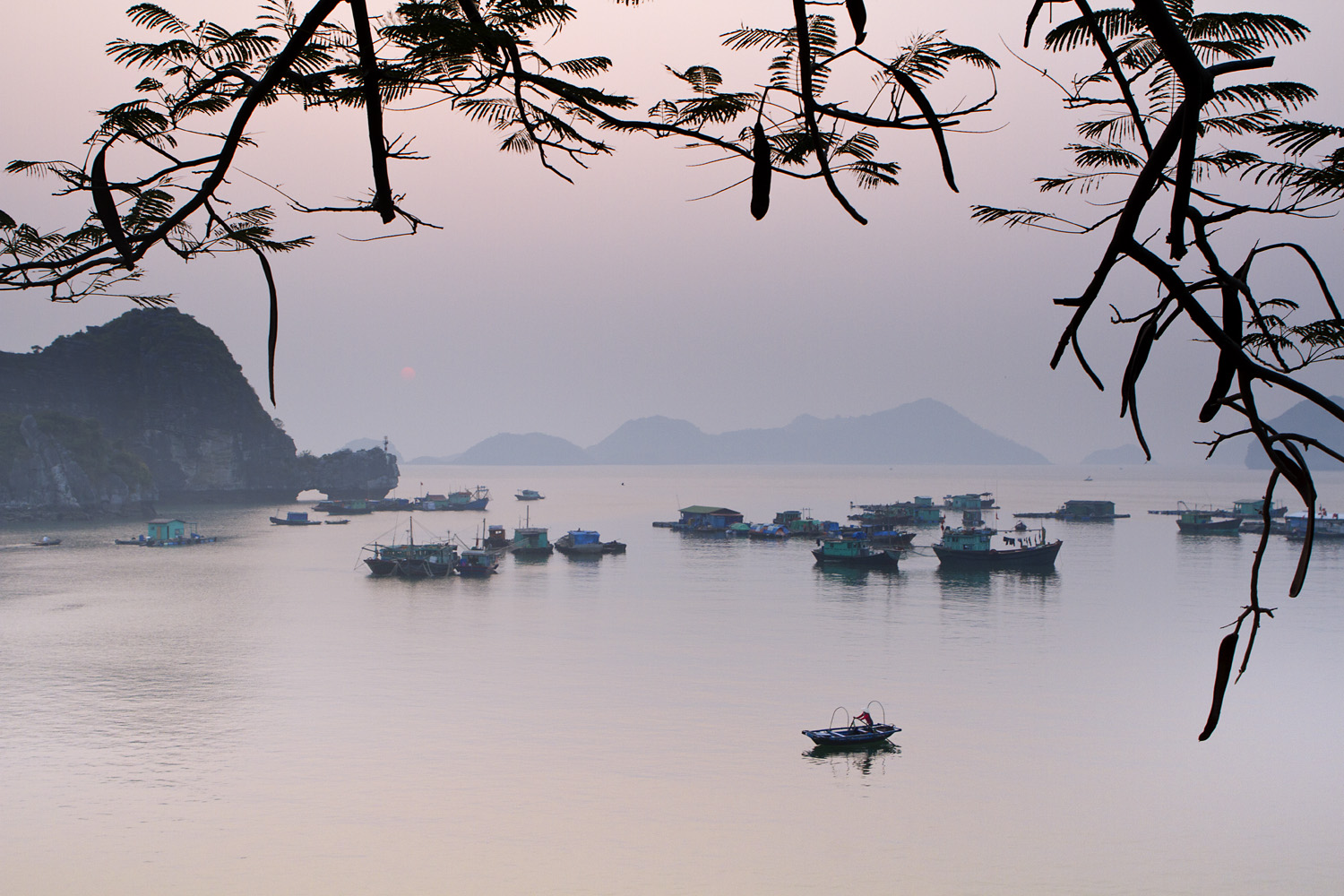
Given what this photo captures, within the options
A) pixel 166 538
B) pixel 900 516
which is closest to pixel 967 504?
pixel 900 516

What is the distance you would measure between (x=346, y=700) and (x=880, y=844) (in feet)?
54.3

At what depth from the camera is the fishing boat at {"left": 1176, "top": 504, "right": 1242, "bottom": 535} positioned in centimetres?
8350

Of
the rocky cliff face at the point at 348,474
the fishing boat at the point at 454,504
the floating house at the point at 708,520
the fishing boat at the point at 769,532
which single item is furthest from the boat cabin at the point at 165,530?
the rocky cliff face at the point at 348,474

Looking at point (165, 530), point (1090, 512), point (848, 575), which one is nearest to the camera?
point (848, 575)

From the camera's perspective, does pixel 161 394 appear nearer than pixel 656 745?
No

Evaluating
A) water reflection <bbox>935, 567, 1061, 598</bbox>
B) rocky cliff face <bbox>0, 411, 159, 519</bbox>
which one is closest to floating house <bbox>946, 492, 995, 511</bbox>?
water reflection <bbox>935, 567, 1061, 598</bbox>

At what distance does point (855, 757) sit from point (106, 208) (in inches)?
966

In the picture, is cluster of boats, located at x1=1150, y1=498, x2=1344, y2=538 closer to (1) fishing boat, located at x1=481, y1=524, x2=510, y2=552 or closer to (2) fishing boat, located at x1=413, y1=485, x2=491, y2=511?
(1) fishing boat, located at x1=481, y1=524, x2=510, y2=552

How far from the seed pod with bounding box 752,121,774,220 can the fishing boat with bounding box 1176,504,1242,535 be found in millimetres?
93582

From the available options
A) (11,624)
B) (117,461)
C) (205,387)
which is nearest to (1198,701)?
(11,624)

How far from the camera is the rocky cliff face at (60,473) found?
90.9 m

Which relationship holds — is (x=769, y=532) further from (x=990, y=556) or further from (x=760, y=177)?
(x=760, y=177)

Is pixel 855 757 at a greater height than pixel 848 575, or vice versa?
pixel 848 575

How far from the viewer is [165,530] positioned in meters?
73.9
